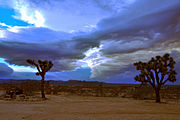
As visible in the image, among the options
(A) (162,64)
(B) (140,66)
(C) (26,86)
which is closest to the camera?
(A) (162,64)

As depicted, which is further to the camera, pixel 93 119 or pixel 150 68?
pixel 150 68

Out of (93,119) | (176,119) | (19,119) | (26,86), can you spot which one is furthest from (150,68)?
(26,86)

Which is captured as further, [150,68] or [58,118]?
[150,68]

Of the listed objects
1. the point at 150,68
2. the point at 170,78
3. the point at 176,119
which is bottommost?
the point at 176,119

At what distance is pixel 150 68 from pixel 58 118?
1337cm

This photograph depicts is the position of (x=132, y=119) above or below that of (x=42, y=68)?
below

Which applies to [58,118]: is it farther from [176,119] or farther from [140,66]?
[140,66]

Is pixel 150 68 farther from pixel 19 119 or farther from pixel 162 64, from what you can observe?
pixel 19 119

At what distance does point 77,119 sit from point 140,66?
42.9 ft

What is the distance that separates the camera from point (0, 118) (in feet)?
29.9

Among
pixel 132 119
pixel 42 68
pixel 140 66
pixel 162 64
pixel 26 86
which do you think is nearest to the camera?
pixel 132 119

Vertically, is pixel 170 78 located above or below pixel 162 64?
below

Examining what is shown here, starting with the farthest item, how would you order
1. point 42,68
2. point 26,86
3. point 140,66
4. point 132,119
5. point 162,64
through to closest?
point 26,86, point 42,68, point 140,66, point 162,64, point 132,119

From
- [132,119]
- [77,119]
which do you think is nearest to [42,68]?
[77,119]
